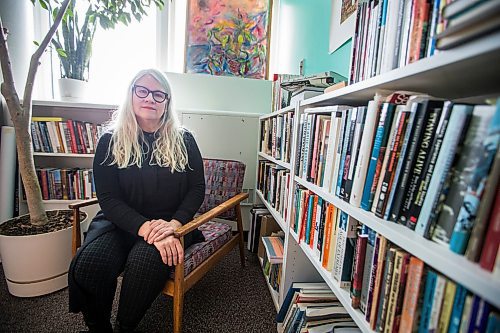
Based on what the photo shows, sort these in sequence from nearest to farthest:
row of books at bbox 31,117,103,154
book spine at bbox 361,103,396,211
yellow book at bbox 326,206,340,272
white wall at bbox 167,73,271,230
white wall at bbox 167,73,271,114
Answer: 1. book spine at bbox 361,103,396,211
2. yellow book at bbox 326,206,340,272
3. row of books at bbox 31,117,103,154
4. white wall at bbox 167,73,271,230
5. white wall at bbox 167,73,271,114

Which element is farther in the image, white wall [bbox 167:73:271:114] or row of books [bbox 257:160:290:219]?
white wall [bbox 167:73:271:114]

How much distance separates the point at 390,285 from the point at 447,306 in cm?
12

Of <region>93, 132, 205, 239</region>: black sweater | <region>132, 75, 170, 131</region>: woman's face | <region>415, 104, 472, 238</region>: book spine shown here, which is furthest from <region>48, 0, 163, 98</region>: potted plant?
<region>415, 104, 472, 238</region>: book spine

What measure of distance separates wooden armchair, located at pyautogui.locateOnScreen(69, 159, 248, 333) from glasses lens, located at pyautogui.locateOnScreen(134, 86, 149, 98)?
625mm

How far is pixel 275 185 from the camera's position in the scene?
5.27ft

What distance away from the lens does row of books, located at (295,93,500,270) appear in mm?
386

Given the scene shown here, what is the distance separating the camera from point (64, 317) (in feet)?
4.16

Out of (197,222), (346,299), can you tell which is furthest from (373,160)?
(197,222)

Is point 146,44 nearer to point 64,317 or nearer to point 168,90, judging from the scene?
point 168,90

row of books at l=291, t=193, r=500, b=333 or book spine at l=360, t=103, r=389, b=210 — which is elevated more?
book spine at l=360, t=103, r=389, b=210

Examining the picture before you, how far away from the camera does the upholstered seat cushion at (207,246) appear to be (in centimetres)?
117

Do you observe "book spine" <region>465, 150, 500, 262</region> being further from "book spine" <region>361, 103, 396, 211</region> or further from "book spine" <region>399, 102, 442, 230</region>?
"book spine" <region>361, 103, 396, 211</region>

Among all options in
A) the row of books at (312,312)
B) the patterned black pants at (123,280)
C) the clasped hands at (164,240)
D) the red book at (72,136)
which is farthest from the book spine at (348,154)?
the red book at (72,136)

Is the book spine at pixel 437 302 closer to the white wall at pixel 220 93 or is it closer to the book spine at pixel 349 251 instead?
the book spine at pixel 349 251
